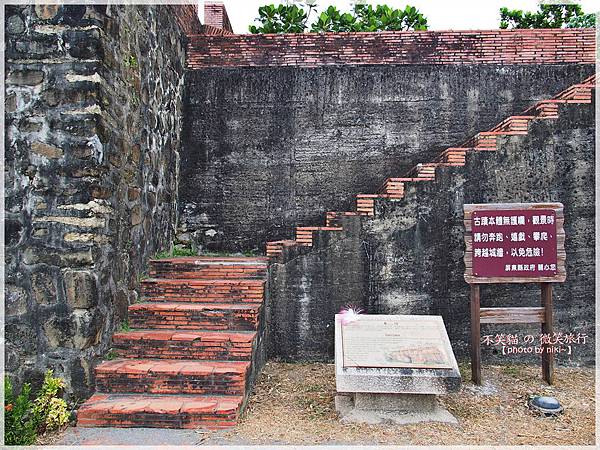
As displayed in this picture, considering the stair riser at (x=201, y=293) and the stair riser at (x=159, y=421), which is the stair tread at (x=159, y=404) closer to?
the stair riser at (x=159, y=421)

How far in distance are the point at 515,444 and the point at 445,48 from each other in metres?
5.32

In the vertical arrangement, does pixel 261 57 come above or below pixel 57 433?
above

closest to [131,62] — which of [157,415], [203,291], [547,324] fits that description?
[203,291]

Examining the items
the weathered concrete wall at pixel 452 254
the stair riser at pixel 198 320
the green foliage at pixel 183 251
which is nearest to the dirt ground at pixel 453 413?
the weathered concrete wall at pixel 452 254

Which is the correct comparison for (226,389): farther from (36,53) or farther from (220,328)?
(36,53)

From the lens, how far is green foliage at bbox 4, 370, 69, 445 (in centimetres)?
368

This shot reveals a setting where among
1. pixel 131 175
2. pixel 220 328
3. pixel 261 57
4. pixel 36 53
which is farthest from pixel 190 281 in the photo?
pixel 261 57

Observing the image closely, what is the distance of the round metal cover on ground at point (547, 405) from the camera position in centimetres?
442

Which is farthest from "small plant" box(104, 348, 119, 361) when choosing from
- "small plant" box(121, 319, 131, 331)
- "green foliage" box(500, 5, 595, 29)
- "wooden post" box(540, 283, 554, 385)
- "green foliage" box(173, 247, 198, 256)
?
"green foliage" box(500, 5, 595, 29)

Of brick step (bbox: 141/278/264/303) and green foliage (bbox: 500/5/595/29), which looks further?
green foliage (bbox: 500/5/595/29)

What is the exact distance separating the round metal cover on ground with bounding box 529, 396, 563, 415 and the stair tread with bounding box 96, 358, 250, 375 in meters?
2.70

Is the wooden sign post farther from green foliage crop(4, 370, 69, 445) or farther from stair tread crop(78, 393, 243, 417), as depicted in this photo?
green foliage crop(4, 370, 69, 445)

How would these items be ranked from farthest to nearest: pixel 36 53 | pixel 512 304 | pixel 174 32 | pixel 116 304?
1. pixel 174 32
2. pixel 512 304
3. pixel 116 304
4. pixel 36 53

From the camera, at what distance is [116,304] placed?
4.77 m
